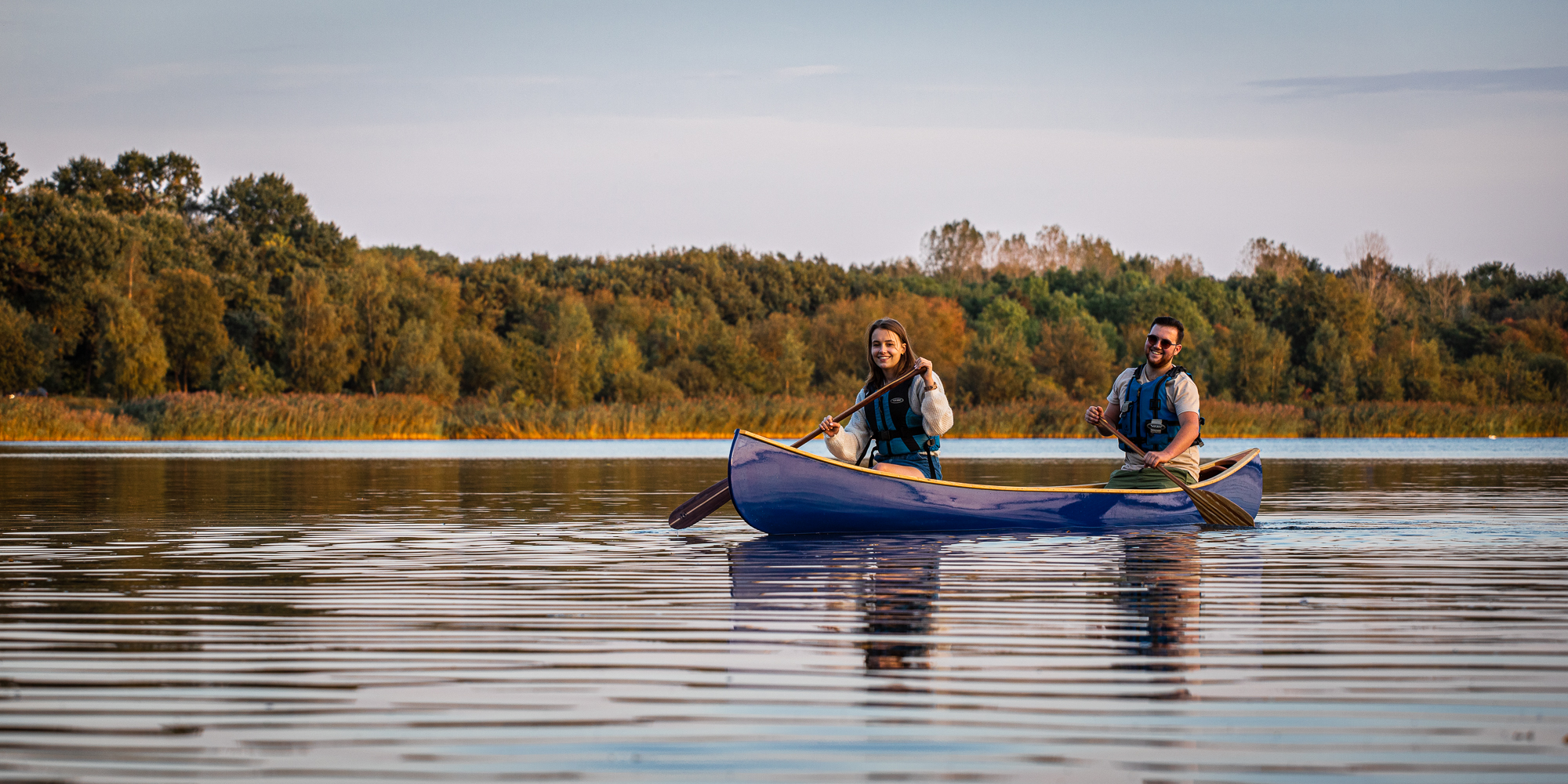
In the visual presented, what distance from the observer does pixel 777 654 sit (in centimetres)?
482

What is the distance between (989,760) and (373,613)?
326 cm

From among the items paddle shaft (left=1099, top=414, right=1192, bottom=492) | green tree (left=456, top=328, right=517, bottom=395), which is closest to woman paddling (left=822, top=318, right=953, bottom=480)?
paddle shaft (left=1099, top=414, right=1192, bottom=492)

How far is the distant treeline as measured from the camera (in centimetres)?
4575

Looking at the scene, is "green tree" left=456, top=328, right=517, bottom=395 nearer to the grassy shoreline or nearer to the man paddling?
the grassy shoreline

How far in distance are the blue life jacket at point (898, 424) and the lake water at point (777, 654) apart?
0.73 meters

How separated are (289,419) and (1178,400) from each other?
97.1 feet

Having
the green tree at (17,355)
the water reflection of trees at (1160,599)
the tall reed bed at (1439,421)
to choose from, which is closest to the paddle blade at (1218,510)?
the water reflection of trees at (1160,599)

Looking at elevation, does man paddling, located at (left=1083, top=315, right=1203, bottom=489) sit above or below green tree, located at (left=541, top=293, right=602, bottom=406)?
below

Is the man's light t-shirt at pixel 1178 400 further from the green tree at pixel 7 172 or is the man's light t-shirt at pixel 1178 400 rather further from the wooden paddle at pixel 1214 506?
the green tree at pixel 7 172

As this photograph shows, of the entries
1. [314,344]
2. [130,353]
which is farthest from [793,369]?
[130,353]

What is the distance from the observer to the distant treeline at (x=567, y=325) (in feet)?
150

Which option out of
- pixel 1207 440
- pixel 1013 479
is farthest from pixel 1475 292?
pixel 1013 479

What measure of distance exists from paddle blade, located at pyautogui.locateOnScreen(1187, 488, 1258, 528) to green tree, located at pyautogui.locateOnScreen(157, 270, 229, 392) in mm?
43142

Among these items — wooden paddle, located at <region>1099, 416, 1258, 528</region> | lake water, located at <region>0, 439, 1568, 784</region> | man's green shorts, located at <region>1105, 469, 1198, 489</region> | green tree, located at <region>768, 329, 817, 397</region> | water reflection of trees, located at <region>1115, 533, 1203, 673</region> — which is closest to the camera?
lake water, located at <region>0, 439, 1568, 784</region>
